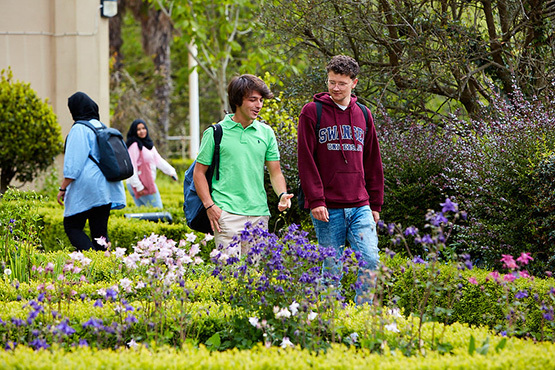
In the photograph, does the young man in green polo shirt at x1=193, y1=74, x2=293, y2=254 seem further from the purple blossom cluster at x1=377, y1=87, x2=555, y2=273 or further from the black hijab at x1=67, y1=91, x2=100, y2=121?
the black hijab at x1=67, y1=91, x2=100, y2=121

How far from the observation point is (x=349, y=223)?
178 inches

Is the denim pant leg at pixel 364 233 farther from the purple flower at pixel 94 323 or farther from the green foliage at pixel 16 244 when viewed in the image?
the green foliage at pixel 16 244

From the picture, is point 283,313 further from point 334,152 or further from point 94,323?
point 334,152

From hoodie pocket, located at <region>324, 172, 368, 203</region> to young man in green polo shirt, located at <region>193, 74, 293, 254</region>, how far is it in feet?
0.95

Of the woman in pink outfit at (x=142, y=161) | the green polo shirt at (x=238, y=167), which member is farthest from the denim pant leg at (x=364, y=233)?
the woman in pink outfit at (x=142, y=161)

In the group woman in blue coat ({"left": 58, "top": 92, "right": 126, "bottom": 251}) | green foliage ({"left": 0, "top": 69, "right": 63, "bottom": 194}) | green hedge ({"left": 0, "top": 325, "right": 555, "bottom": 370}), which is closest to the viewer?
green hedge ({"left": 0, "top": 325, "right": 555, "bottom": 370})

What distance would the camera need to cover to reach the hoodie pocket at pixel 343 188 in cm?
444

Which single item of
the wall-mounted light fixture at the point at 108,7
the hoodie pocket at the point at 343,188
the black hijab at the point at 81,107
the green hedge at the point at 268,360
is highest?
the wall-mounted light fixture at the point at 108,7

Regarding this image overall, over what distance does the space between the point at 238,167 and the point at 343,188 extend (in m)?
0.72

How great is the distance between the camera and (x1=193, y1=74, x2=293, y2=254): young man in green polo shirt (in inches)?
182

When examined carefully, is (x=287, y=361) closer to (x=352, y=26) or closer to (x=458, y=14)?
(x=352, y=26)

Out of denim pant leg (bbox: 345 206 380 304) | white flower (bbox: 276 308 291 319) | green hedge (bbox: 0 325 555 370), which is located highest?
denim pant leg (bbox: 345 206 380 304)

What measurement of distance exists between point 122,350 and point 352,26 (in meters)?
4.63

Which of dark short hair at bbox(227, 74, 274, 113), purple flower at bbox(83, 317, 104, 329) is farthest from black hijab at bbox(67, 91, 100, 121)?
purple flower at bbox(83, 317, 104, 329)
